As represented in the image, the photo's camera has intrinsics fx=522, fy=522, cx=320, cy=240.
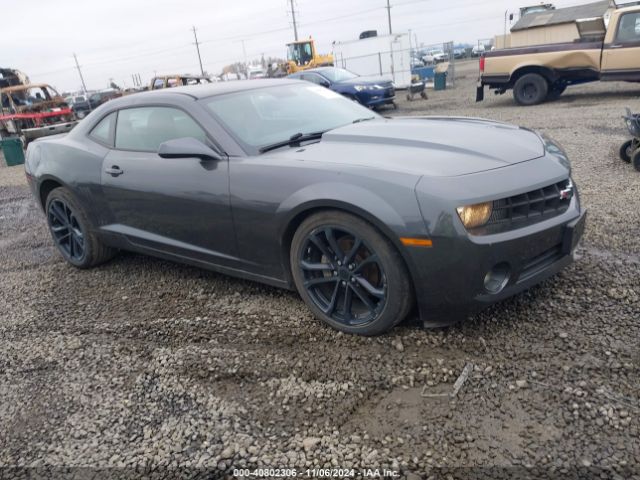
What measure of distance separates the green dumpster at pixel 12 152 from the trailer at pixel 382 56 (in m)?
13.5

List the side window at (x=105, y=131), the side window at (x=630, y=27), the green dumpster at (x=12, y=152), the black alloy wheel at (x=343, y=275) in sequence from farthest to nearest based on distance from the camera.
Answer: the green dumpster at (x=12, y=152), the side window at (x=630, y=27), the side window at (x=105, y=131), the black alloy wheel at (x=343, y=275)

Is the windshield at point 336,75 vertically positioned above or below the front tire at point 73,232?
above

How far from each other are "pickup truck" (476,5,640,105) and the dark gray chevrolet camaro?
10393 millimetres

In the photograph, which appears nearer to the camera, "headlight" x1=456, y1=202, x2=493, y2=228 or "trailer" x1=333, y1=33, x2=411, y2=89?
"headlight" x1=456, y1=202, x2=493, y2=228

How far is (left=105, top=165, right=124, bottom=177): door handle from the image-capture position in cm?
396

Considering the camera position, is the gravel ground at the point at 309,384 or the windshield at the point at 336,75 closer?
the gravel ground at the point at 309,384

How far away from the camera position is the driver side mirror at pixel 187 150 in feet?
10.7

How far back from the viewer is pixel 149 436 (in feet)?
8.04

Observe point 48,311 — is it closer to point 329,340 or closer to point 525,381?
point 329,340

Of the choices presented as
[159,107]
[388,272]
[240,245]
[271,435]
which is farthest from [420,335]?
[159,107]

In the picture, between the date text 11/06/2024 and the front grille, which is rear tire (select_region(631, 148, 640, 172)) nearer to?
the front grille

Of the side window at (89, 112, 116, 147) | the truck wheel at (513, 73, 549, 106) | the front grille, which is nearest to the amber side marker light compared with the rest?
the front grille

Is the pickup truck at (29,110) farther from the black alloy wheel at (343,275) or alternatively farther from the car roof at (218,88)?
the black alloy wheel at (343,275)

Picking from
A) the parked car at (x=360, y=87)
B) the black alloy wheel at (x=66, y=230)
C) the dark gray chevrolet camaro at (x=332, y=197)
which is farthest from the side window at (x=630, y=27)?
the black alloy wheel at (x=66, y=230)
